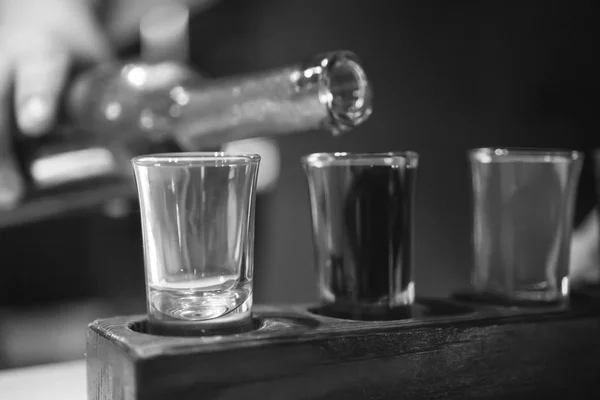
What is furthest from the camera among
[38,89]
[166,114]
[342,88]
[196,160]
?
[38,89]

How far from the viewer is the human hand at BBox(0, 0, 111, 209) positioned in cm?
97

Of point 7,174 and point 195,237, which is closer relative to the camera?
point 195,237

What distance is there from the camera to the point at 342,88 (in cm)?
59

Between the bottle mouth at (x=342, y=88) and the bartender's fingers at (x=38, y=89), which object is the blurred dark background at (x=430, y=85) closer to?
the bartender's fingers at (x=38, y=89)

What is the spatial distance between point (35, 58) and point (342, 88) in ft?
2.05

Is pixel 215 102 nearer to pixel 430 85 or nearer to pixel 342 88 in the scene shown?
pixel 342 88

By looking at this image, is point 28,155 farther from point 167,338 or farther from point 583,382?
point 583,382

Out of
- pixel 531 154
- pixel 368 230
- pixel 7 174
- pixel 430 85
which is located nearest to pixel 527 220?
pixel 531 154

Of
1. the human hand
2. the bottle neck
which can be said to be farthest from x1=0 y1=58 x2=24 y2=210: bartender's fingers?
the bottle neck

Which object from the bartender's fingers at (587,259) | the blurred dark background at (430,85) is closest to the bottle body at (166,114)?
the bartender's fingers at (587,259)

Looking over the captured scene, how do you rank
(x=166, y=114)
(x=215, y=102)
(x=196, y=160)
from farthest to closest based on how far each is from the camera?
(x=166, y=114) < (x=215, y=102) < (x=196, y=160)

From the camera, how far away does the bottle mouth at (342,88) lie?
58cm

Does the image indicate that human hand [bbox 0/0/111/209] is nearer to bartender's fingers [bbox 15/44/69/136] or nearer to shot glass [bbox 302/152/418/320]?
bartender's fingers [bbox 15/44/69/136]

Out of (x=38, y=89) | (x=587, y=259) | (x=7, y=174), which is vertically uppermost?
(x=38, y=89)
